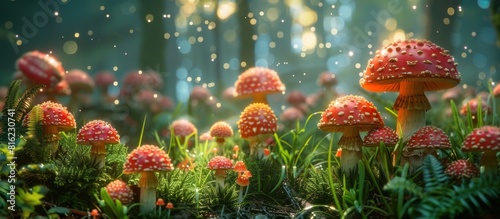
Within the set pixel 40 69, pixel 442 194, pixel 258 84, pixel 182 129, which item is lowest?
pixel 442 194

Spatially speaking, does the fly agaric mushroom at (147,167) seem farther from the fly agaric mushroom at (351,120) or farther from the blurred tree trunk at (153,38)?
the blurred tree trunk at (153,38)

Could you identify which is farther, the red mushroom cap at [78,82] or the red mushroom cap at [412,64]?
the red mushroom cap at [78,82]

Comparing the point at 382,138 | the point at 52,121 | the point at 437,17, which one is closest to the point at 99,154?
the point at 52,121

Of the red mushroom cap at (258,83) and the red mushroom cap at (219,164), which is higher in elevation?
the red mushroom cap at (258,83)

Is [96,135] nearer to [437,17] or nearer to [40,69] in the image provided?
[40,69]

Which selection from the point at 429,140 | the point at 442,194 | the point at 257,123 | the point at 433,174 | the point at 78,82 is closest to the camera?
the point at 442,194

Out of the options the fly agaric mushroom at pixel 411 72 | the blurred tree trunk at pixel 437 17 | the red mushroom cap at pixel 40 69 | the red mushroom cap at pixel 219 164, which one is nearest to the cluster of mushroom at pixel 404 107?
the fly agaric mushroom at pixel 411 72
